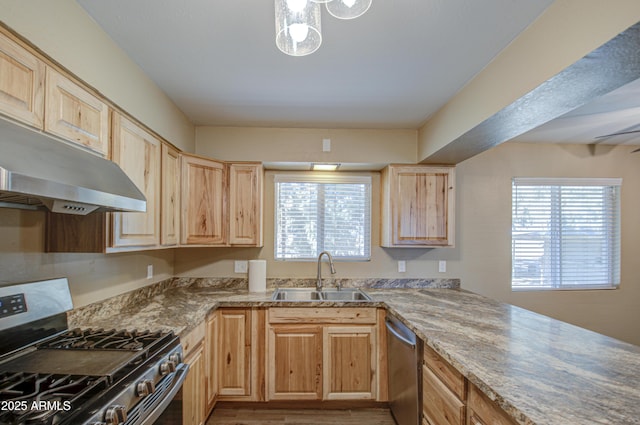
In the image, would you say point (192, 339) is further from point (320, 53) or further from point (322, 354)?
point (320, 53)

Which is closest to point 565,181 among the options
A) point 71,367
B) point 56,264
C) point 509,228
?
point 509,228

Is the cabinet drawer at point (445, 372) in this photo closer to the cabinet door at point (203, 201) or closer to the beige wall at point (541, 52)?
the beige wall at point (541, 52)

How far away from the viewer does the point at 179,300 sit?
235cm

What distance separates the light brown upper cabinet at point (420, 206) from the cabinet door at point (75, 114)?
7.15ft

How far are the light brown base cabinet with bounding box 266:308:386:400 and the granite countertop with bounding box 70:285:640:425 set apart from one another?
15 cm

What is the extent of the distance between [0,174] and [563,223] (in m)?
4.16

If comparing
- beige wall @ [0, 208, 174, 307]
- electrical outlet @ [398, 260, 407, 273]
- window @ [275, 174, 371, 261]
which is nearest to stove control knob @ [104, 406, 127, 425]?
beige wall @ [0, 208, 174, 307]

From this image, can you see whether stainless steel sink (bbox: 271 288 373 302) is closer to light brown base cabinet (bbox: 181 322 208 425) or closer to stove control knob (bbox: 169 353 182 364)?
light brown base cabinet (bbox: 181 322 208 425)

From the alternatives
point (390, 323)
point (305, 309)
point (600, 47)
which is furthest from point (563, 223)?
point (305, 309)

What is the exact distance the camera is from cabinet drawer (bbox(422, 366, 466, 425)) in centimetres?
132

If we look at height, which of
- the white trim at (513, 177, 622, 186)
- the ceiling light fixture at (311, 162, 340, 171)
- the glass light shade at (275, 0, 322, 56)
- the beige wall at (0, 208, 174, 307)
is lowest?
the beige wall at (0, 208, 174, 307)

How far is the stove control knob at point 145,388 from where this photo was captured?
→ 113cm

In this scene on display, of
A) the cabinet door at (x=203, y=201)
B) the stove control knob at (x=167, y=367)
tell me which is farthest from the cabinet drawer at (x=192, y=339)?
the cabinet door at (x=203, y=201)

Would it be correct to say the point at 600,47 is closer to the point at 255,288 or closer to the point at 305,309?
the point at 305,309
